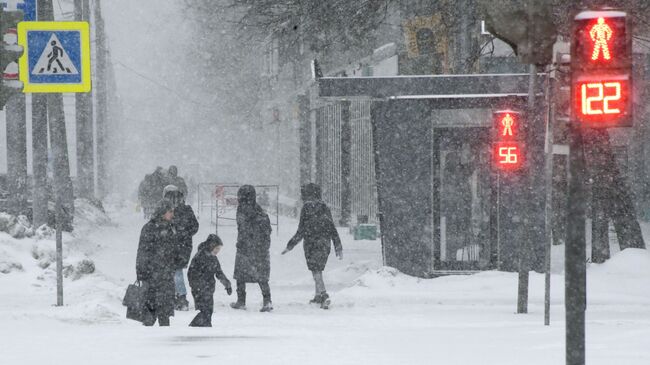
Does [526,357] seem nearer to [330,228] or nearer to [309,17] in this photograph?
[330,228]

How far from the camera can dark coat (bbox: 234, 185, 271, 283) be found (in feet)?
44.0

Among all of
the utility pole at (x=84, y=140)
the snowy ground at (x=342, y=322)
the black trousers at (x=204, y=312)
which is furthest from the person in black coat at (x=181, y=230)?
the utility pole at (x=84, y=140)

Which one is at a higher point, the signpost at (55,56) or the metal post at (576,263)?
the signpost at (55,56)

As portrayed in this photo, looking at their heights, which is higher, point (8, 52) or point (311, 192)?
point (8, 52)

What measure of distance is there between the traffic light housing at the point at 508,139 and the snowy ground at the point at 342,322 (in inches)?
69.8

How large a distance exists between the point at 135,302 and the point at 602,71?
19.2 ft

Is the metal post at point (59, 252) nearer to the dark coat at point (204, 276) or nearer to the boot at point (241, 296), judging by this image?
the dark coat at point (204, 276)

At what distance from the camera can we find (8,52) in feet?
29.1

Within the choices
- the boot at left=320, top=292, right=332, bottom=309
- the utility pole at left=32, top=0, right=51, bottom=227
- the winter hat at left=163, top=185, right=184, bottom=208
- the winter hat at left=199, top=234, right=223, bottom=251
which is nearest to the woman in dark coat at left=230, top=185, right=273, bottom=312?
the boot at left=320, top=292, right=332, bottom=309

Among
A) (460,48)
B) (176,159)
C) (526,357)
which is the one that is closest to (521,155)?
(526,357)

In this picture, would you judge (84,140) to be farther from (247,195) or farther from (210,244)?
(210,244)

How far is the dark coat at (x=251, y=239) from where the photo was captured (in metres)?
13.4

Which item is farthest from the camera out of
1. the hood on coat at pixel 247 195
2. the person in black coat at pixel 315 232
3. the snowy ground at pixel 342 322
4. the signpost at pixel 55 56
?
the person in black coat at pixel 315 232

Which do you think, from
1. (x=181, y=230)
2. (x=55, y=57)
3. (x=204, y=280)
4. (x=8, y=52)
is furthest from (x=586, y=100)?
(x=181, y=230)
